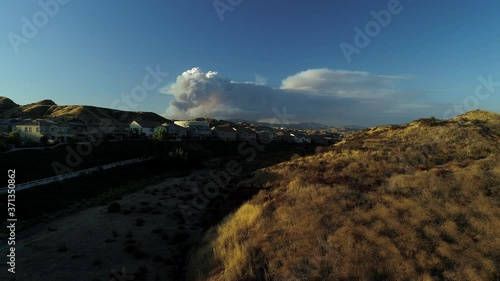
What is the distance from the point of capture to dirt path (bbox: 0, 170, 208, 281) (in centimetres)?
1761

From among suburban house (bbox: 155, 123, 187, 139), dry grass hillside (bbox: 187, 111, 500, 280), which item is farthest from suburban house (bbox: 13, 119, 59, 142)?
dry grass hillside (bbox: 187, 111, 500, 280)

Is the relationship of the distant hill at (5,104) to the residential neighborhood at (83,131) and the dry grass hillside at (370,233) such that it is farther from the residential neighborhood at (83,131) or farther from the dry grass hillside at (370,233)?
the dry grass hillside at (370,233)

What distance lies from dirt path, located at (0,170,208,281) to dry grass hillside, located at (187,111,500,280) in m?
3.13

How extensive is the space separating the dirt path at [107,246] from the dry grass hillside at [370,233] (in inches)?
123

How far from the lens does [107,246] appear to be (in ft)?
71.1

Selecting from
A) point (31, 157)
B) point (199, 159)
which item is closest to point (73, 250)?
point (31, 157)

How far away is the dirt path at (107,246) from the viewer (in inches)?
693

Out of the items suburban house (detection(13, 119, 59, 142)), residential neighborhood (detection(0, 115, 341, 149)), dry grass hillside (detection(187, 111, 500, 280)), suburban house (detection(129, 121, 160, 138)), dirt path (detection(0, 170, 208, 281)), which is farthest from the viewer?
suburban house (detection(129, 121, 160, 138))

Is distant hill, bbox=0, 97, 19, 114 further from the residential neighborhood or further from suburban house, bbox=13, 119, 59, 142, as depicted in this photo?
suburban house, bbox=13, 119, 59, 142

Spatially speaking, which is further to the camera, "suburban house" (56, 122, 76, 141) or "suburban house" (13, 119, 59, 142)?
"suburban house" (56, 122, 76, 141)

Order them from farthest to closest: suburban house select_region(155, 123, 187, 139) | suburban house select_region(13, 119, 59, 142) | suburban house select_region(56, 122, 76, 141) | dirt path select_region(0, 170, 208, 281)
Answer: suburban house select_region(155, 123, 187, 139) → suburban house select_region(56, 122, 76, 141) → suburban house select_region(13, 119, 59, 142) → dirt path select_region(0, 170, 208, 281)

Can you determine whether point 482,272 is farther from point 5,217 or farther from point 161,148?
point 161,148

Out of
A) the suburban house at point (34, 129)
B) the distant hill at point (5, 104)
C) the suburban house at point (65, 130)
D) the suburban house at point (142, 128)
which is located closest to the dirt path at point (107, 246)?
the suburban house at point (34, 129)

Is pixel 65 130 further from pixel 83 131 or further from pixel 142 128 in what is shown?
pixel 142 128
